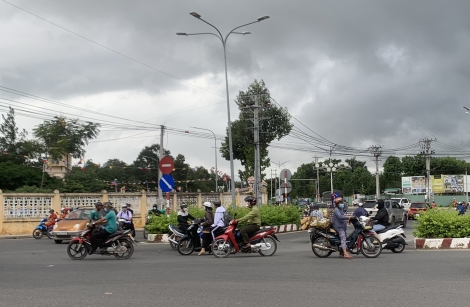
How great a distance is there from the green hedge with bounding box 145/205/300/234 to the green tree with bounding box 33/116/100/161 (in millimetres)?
27683

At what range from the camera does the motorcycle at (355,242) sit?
→ 14562mm

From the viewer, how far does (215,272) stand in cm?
1159

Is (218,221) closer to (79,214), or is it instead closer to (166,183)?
(166,183)

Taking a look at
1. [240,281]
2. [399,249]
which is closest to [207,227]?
[399,249]

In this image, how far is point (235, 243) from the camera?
15.3 m

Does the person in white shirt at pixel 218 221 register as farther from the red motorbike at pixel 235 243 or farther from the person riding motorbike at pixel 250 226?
the person riding motorbike at pixel 250 226

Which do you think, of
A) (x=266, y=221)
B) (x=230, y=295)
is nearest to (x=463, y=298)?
(x=230, y=295)

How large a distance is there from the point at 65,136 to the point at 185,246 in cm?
3924

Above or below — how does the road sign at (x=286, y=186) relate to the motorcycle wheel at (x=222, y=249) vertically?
above

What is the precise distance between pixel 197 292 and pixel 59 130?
1851 inches

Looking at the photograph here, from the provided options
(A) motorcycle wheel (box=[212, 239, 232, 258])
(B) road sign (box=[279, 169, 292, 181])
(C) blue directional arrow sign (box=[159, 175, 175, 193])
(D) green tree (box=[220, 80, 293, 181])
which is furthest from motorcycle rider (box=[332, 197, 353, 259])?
(D) green tree (box=[220, 80, 293, 181])

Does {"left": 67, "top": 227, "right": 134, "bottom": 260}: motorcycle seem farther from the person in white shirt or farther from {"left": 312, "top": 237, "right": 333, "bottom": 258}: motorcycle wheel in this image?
{"left": 312, "top": 237, "right": 333, "bottom": 258}: motorcycle wheel

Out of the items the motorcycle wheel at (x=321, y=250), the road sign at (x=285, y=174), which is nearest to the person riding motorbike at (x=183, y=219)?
the motorcycle wheel at (x=321, y=250)

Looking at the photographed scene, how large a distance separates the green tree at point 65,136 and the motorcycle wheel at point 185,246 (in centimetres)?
3671
